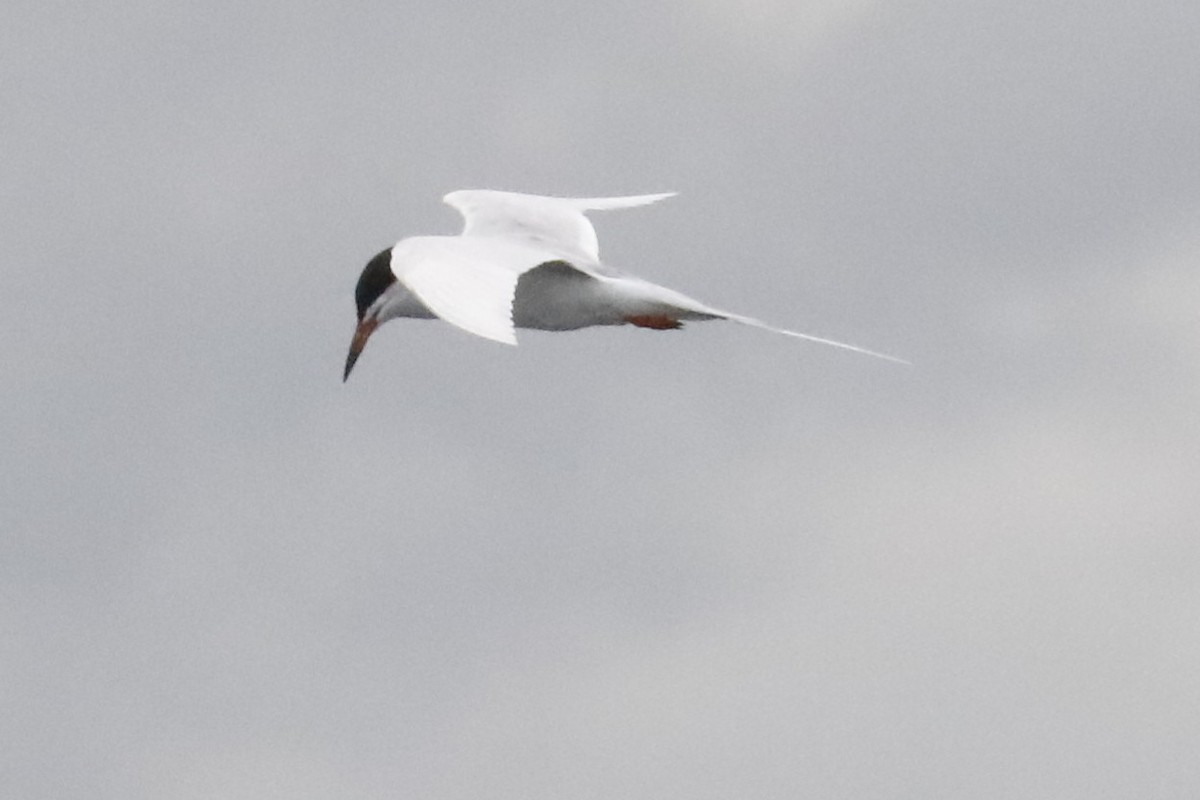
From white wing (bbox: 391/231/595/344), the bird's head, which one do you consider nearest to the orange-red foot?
white wing (bbox: 391/231/595/344)

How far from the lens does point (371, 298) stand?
21.6 m

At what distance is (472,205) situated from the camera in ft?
74.8

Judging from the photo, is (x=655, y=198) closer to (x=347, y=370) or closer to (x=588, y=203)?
(x=588, y=203)

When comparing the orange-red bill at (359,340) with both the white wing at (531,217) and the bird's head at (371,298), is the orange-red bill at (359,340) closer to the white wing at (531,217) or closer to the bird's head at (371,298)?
the bird's head at (371,298)

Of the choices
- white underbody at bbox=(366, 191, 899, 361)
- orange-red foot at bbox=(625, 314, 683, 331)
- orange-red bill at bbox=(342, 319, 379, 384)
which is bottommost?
orange-red bill at bbox=(342, 319, 379, 384)

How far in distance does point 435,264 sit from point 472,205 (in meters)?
4.37

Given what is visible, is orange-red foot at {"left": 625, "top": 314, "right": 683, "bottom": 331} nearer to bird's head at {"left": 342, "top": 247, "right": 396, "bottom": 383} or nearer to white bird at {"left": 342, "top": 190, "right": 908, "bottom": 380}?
white bird at {"left": 342, "top": 190, "right": 908, "bottom": 380}

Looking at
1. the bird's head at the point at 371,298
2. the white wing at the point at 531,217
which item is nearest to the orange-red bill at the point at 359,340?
the bird's head at the point at 371,298

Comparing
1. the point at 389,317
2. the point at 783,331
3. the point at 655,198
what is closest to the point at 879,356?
the point at 783,331

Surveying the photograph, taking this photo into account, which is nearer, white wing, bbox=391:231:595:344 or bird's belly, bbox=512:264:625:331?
white wing, bbox=391:231:595:344

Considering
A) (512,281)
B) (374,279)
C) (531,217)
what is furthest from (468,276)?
(531,217)

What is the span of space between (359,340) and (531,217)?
1.80 m

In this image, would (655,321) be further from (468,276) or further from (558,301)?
(468,276)

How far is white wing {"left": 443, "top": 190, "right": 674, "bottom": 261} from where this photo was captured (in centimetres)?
2162
